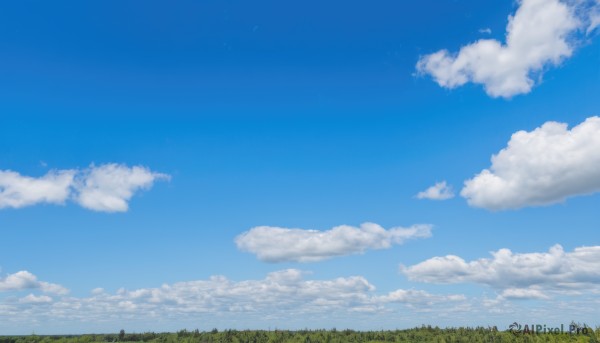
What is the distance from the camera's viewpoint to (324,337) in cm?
5712

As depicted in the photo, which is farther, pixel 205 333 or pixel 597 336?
pixel 205 333

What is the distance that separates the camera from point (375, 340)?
57.1 meters

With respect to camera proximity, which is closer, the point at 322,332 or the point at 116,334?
the point at 116,334

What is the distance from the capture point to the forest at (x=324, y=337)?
53.1 m

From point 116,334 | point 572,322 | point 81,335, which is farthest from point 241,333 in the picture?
point 572,322

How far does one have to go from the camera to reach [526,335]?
54.4m

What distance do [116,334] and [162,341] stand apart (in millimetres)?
4906

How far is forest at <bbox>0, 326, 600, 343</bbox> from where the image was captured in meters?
53.1

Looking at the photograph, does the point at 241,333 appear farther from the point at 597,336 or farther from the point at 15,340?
the point at 597,336

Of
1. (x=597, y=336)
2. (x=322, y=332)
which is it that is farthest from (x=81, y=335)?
(x=597, y=336)

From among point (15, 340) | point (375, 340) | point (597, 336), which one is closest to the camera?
point (597, 336)

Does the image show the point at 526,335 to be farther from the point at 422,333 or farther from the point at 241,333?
the point at 241,333

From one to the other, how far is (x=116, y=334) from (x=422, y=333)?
107 feet

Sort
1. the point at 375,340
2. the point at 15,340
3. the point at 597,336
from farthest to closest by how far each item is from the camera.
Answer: the point at 375,340 → the point at 15,340 → the point at 597,336
